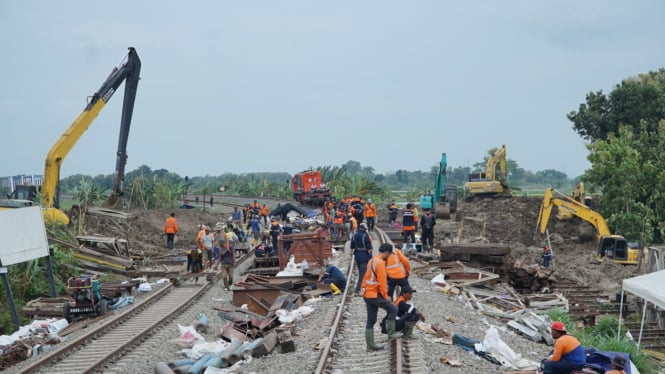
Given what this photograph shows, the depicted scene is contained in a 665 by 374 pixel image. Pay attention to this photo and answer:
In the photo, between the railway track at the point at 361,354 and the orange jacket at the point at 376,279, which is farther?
the orange jacket at the point at 376,279

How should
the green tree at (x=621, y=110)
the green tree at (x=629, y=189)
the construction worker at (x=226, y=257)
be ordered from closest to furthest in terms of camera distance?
the construction worker at (x=226, y=257), the green tree at (x=629, y=189), the green tree at (x=621, y=110)

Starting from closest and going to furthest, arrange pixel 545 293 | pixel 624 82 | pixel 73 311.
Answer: pixel 73 311, pixel 545 293, pixel 624 82

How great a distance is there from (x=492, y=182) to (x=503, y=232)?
22.4ft

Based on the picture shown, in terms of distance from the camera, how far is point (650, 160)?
37.8 m

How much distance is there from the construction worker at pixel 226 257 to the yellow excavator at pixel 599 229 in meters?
18.0

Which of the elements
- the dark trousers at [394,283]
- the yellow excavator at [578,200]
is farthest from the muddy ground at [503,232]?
the dark trousers at [394,283]

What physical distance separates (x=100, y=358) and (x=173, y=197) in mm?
39581

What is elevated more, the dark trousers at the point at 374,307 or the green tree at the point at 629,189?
the green tree at the point at 629,189

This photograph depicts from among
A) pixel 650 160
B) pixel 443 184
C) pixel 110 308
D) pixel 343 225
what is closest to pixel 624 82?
pixel 650 160

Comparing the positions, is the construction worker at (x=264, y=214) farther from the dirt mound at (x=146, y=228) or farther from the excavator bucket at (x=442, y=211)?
the excavator bucket at (x=442, y=211)

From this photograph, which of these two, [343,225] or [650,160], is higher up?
[650,160]

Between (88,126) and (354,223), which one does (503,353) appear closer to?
(354,223)

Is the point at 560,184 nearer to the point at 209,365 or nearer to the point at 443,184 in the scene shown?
the point at 443,184

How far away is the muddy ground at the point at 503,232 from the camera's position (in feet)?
89.7
